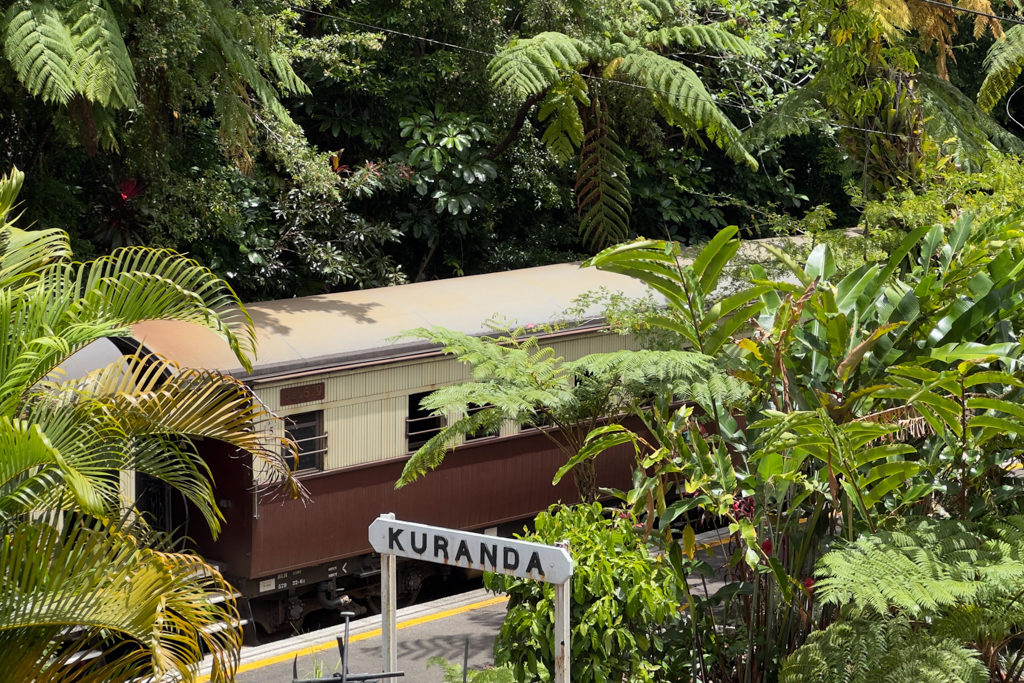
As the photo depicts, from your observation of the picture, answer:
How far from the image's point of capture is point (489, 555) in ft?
17.3

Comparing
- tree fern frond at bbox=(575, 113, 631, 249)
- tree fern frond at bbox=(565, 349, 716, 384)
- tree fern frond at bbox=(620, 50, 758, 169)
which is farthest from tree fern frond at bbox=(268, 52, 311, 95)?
tree fern frond at bbox=(565, 349, 716, 384)

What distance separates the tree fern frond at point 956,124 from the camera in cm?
1241

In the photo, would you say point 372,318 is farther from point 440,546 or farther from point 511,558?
point 511,558

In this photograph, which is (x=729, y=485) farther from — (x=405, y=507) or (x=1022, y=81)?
(x=1022, y=81)

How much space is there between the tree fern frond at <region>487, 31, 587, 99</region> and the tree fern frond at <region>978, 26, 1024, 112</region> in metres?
4.75

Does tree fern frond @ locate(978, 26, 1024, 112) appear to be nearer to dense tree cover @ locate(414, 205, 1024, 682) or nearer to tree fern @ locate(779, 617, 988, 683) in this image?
dense tree cover @ locate(414, 205, 1024, 682)

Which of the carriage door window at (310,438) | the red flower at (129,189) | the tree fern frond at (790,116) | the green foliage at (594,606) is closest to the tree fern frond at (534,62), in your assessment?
the tree fern frond at (790,116)

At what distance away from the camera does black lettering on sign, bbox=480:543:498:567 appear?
525cm

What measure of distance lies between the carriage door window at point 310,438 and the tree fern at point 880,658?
5.17 m

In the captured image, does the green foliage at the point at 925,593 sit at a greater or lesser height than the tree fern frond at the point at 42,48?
lesser

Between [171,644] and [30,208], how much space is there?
9.80 m

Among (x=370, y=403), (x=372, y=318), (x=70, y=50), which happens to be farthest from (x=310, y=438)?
(x=70, y=50)

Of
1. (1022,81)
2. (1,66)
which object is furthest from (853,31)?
(1022,81)

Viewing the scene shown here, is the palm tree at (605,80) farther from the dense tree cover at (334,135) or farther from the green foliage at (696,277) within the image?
the green foliage at (696,277)
